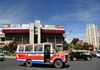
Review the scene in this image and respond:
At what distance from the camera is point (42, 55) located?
1179 centimetres

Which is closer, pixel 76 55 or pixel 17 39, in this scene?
pixel 76 55

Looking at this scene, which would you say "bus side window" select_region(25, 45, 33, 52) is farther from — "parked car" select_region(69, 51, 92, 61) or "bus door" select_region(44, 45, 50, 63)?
"parked car" select_region(69, 51, 92, 61)

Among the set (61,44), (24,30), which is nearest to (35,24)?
(24,30)

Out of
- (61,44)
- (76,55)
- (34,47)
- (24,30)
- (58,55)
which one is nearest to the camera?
(58,55)

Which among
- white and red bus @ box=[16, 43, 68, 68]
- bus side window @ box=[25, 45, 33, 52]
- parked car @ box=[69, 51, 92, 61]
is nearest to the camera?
white and red bus @ box=[16, 43, 68, 68]

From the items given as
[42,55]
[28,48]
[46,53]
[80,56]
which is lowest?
[80,56]

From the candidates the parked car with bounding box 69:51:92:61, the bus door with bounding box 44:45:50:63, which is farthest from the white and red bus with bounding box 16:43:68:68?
the parked car with bounding box 69:51:92:61

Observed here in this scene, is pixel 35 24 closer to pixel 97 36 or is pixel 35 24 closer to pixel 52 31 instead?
pixel 52 31

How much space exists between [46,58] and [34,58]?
4.79 ft

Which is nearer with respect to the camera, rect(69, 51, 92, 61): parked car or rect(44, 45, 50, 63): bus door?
rect(44, 45, 50, 63): bus door

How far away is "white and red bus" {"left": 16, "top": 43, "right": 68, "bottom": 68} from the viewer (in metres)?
11.3

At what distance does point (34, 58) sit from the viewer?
12180 mm

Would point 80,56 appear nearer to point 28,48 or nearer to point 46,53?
point 46,53

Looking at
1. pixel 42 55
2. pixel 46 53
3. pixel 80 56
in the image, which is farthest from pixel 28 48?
pixel 80 56
